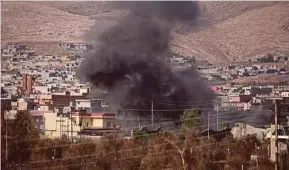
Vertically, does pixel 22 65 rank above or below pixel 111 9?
below

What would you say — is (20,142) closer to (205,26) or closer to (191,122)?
(191,122)

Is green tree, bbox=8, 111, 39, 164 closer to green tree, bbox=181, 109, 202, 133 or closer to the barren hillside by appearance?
green tree, bbox=181, 109, 202, 133

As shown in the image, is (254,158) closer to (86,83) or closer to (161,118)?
(161,118)

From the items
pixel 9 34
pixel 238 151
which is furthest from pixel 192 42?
pixel 238 151

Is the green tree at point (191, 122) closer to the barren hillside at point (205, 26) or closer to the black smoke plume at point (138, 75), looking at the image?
the black smoke plume at point (138, 75)

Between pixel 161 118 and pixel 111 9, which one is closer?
pixel 161 118

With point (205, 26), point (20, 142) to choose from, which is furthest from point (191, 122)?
point (205, 26)

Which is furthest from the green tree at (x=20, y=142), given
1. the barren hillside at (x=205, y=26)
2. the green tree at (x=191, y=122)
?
the barren hillside at (x=205, y=26)

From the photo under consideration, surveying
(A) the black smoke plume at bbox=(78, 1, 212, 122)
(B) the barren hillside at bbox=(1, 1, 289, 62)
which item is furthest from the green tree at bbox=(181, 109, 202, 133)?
(B) the barren hillside at bbox=(1, 1, 289, 62)
